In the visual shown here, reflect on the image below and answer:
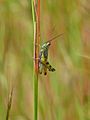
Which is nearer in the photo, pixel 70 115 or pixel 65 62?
pixel 70 115

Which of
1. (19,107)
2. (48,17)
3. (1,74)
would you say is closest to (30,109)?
(19,107)

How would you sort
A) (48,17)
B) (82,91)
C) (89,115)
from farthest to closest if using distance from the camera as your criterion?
1. (48,17)
2. (82,91)
3. (89,115)

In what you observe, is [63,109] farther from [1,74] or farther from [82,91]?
[1,74]

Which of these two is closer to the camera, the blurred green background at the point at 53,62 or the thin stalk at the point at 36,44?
the thin stalk at the point at 36,44

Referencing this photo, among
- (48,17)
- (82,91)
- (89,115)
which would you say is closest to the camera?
(89,115)

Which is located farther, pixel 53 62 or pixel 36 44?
pixel 53 62

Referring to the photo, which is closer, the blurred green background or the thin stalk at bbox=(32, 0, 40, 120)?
the thin stalk at bbox=(32, 0, 40, 120)

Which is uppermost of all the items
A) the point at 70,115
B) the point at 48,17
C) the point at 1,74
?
the point at 48,17

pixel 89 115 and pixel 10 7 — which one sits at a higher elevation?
pixel 10 7
